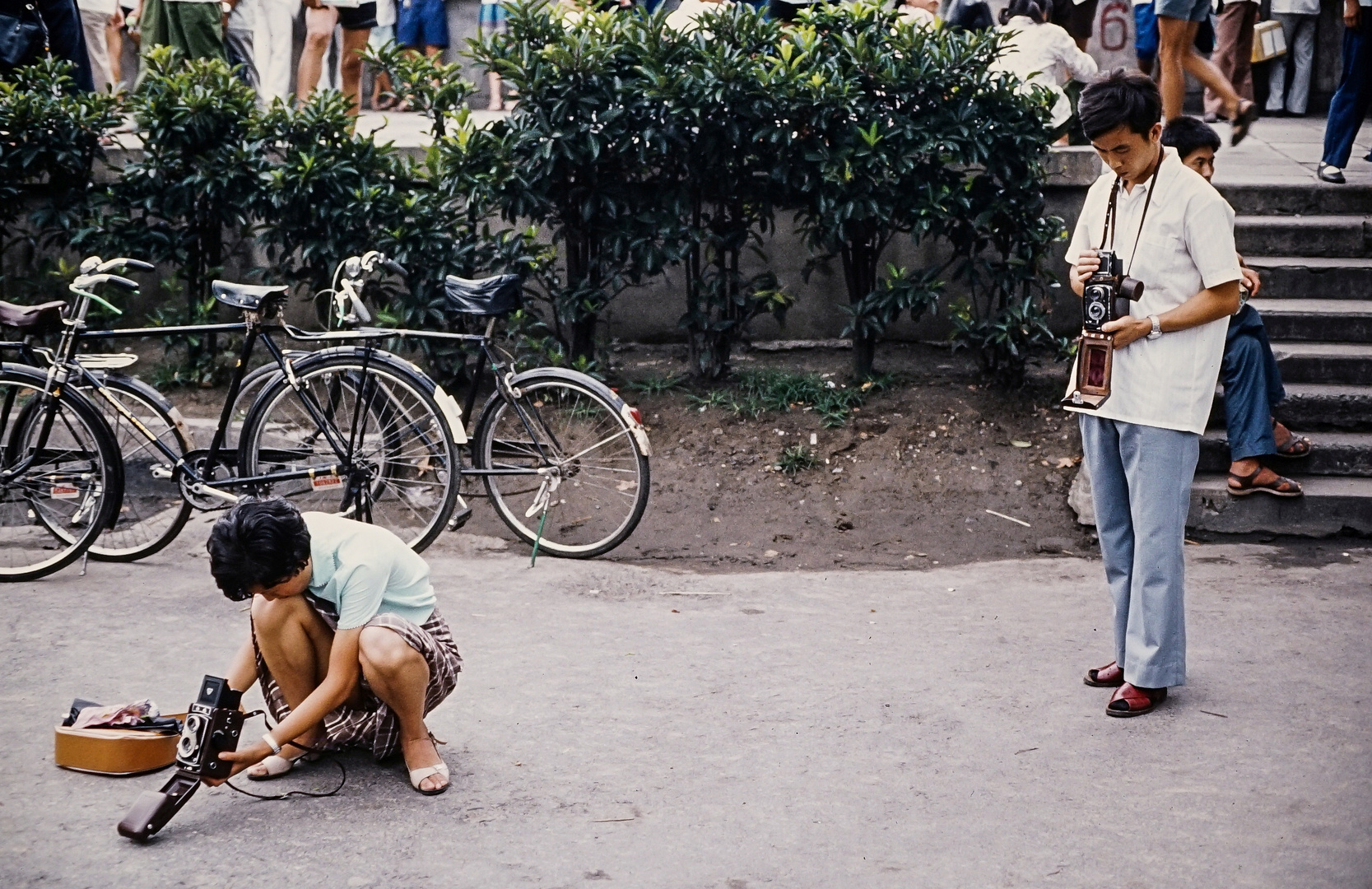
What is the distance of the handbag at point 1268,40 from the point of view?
11.7 metres

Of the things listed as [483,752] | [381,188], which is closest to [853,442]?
[381,188]

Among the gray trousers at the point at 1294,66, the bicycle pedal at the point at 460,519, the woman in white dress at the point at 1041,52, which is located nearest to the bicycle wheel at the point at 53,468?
the bicycle pedal at the point at 460,519

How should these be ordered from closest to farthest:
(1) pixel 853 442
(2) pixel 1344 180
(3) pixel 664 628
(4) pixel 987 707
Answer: (4) pixel 987 707, (3) pixel 664 628, (1) pixel 853 442, (2) pixel 1344 180

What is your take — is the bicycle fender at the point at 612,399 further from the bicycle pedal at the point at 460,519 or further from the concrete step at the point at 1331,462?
the concrete step at the point at 1331,462

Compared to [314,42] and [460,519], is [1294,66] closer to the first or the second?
[314,42]

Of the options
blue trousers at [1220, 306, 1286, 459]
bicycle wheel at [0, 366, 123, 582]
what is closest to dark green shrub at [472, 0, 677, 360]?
bicycle wheel at [0, 366, 123, 582]

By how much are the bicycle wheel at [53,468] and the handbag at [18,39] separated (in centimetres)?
310

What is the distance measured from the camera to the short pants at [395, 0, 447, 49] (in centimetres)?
1195

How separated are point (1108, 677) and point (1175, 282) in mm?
1319

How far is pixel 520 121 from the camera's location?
715 centimetres

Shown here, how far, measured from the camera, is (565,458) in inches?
243

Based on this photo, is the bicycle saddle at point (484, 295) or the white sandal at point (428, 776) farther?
the bicycle saddle at point (484, 295)

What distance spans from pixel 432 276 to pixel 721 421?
1696mm

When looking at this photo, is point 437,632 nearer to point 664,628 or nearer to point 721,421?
point 664,628
